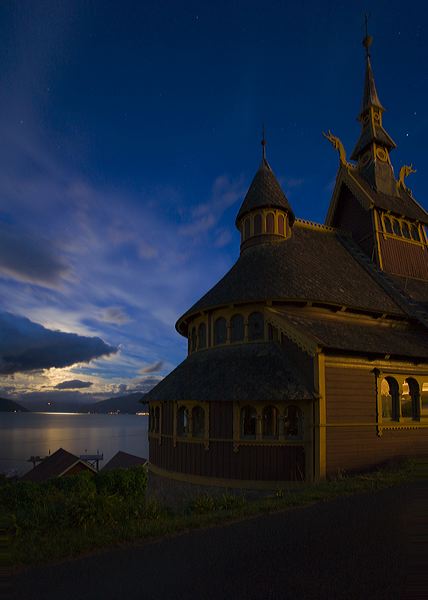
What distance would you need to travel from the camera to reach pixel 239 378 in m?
16.5

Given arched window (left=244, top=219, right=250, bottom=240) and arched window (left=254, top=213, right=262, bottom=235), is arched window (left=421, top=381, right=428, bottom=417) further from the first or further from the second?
arched window (left=244, top=219, right=250, bottom=240)

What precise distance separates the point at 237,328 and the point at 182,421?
4850 mm

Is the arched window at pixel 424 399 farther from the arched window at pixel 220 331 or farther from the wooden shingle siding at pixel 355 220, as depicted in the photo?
the wooden shingle siding at pixel 355 220

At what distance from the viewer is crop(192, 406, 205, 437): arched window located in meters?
17.7

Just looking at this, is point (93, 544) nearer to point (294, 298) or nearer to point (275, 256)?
point (294, 298)

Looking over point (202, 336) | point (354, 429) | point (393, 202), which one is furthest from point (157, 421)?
point (393, 202)

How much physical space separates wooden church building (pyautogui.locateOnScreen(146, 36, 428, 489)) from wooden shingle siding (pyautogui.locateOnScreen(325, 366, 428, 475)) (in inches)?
1.6

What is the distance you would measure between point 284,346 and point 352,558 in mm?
11549

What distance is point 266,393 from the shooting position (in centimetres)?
1547

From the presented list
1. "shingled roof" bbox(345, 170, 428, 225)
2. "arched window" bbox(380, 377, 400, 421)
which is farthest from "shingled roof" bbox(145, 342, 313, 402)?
"shingled roof" bbox(345, 170, 428, 225)

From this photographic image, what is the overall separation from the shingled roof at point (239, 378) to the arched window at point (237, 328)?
432 millimetres

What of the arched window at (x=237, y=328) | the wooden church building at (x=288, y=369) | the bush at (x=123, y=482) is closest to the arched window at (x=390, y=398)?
the wooden church building at (x=288, y=369)

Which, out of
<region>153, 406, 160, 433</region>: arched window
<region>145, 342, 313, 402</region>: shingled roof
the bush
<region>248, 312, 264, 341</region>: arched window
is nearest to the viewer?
<region>145, 342, 313, 402</region>: shingled roof

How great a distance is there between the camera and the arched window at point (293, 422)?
16047 millimetres
